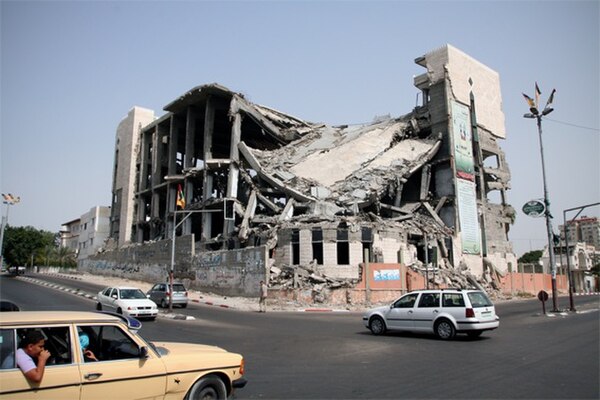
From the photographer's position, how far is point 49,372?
15.0ft

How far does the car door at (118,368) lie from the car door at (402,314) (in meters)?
10.5

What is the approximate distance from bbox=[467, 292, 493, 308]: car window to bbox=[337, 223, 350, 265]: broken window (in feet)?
64.5

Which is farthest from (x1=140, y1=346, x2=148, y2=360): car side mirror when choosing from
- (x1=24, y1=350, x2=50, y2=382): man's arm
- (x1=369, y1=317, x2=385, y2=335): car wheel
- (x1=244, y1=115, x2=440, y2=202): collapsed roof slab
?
(x1=244, y1=115, x2=440, y2=202): collapsed roof slab

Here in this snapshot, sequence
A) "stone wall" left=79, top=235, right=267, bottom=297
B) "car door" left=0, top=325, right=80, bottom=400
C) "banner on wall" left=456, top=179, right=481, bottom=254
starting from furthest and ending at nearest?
1. "banner on wall" left=456, top=179, right=481, bottom=254
2. "stone wall" left=79, top=235, right=267, bottom=297
3. "car door" left=0, top=325, right=80, bottom=400

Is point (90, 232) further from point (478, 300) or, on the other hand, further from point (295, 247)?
point (478, 300)

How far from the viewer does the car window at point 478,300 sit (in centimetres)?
1349

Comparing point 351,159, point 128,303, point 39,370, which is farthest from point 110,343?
point 351,159

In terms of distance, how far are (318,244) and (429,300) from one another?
1978cm

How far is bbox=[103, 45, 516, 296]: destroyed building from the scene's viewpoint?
116 feet

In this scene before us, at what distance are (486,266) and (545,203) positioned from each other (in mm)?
23344

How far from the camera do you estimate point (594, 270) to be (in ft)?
279

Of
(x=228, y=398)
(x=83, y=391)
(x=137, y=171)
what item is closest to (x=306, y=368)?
(x=228, y=398)

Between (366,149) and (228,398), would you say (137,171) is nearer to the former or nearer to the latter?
(366,149)

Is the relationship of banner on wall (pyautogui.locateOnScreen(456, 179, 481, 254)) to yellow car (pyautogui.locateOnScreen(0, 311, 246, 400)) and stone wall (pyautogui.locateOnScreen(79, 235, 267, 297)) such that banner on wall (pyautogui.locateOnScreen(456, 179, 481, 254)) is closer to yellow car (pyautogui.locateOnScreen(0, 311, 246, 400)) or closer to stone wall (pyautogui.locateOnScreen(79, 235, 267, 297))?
stone wall (pyautogui.locateOnScreen(79, 235, 267, 297))
